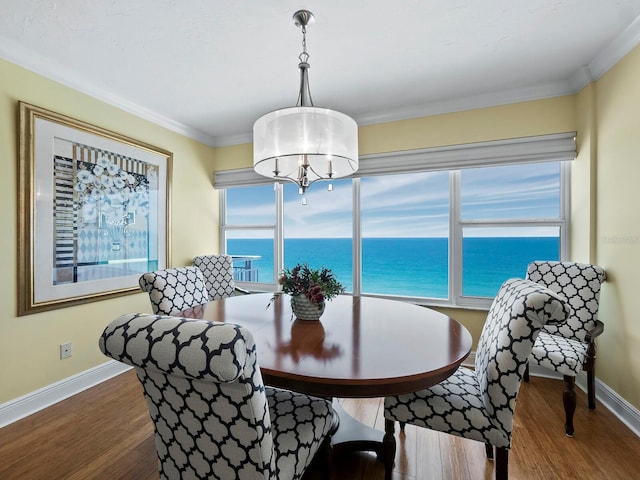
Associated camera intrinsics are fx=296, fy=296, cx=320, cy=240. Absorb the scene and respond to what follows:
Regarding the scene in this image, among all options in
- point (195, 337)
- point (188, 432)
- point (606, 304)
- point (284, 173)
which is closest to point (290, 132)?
point (284, 173)

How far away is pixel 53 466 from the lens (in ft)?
5.13

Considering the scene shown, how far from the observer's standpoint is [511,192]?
2.71 meters

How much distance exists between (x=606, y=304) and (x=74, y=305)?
13.1ft

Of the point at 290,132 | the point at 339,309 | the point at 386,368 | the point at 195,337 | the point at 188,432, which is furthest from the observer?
the point at 339,309

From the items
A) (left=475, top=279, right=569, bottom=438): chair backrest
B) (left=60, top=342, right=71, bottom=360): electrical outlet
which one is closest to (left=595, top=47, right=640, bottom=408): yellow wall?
(left=475, top=279, right=569, bottom=438): chair backrest

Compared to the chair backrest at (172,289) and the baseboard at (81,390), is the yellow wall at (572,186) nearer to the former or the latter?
the baseboard at (81,390)

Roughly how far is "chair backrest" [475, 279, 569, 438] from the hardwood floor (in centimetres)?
57

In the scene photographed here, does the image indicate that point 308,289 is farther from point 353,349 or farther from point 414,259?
point 414,259

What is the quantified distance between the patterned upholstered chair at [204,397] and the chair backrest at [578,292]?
6.92ft

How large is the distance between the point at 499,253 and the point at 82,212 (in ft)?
11.7

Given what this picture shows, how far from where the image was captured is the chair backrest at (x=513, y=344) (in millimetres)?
1117

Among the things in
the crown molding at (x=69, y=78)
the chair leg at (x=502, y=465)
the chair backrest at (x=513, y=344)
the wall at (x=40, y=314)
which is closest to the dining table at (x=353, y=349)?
the chair backrest at (x=513, y=344)

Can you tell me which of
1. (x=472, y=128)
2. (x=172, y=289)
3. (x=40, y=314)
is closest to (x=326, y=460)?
(x=172, y=289)

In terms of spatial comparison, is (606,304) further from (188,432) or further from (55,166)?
(55,166)
